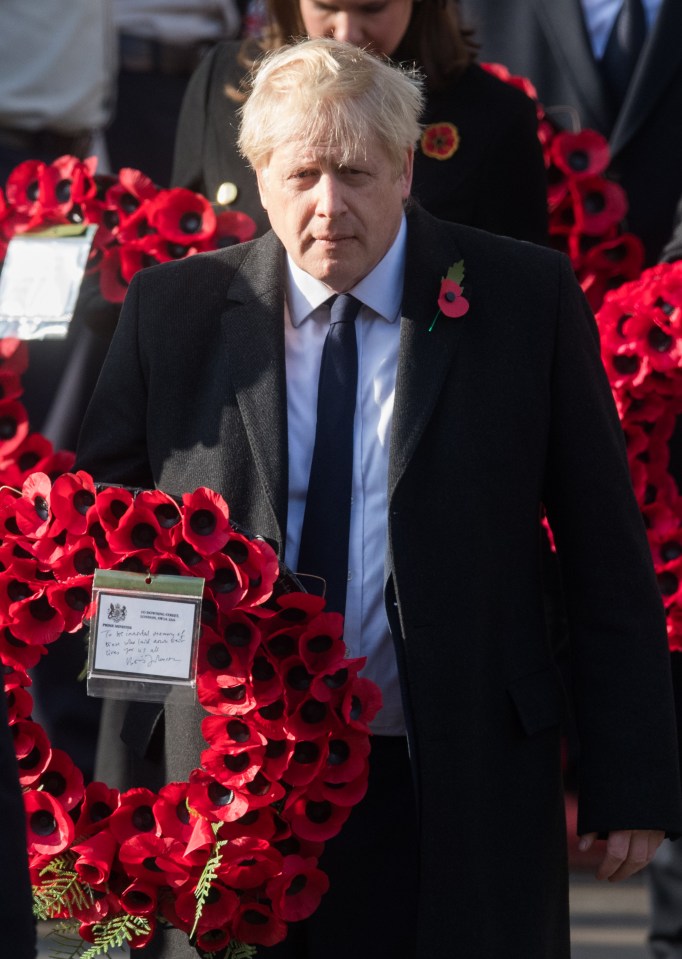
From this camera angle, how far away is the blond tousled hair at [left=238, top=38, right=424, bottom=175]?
2717 millimetres

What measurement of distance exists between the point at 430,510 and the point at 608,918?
205 cm

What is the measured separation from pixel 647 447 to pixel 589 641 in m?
0.79

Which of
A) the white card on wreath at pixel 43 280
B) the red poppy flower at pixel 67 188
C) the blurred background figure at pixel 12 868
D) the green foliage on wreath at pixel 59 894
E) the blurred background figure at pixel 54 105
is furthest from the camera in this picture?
the blurred background figure at pixel 54 105

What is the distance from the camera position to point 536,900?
2822mm

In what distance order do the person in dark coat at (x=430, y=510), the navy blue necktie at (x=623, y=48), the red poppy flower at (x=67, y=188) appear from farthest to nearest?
the navy blue necktie at (x=623, y=48) < the red poppy flower at (x=67, y=188) < the person in dark coat at (x=430, y=510)

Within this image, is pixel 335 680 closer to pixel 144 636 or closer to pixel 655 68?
pixel 144 636

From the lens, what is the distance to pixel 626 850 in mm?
2791

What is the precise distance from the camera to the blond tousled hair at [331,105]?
2.72 meters

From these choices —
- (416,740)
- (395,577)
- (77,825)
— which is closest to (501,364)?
(395,577)

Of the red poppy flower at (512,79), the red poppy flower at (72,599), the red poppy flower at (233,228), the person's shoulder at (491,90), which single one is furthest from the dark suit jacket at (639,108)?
the red poppy flower at (72,599)

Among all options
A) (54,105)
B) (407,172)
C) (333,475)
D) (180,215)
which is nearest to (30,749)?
(333,475)

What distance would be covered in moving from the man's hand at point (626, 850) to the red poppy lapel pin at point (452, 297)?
0.83m

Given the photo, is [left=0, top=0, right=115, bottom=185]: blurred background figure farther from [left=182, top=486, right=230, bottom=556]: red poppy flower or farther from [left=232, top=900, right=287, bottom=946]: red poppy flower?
[left=232, top=900, right=287, bottom=946]: red poppy flower

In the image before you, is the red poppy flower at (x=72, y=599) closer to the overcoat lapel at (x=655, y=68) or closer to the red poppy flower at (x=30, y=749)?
the red poppy flower at (x=30, y=749)
